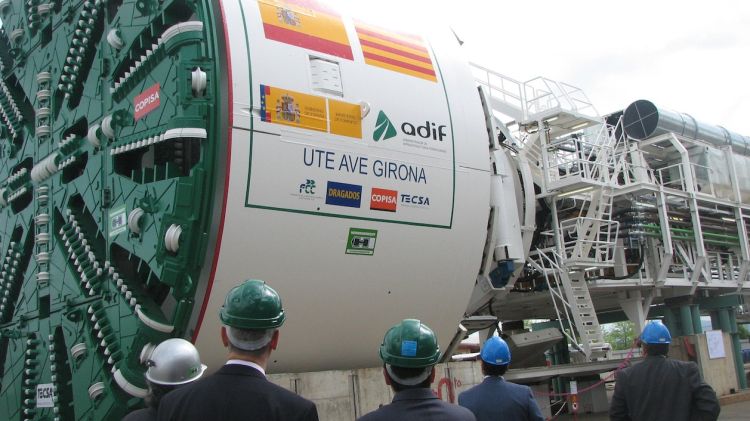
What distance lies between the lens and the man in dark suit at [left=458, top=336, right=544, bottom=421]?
454cm

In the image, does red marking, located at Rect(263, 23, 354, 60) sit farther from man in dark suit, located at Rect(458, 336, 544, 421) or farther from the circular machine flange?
man in dark suit, located at Rect(458, 336, 544, 421)

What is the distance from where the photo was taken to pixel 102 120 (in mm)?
8609

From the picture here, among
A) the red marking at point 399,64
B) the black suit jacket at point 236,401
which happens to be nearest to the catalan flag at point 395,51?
the red marking at point 399,64

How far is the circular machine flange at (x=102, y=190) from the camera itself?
7.31 metres

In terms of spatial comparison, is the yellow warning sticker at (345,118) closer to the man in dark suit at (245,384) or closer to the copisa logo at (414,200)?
the copisa logo at (414,200)

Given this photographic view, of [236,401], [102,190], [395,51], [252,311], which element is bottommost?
[236,401]

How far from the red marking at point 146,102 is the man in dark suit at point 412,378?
5267 mm

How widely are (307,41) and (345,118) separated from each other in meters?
0.96

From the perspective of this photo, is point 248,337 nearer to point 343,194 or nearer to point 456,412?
point 456,412

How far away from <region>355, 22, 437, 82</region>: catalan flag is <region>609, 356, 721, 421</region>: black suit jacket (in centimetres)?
491

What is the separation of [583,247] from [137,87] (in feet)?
24.4

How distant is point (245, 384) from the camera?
2912mm

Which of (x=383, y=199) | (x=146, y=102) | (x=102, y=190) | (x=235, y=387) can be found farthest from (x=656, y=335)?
(x=102, y=190)

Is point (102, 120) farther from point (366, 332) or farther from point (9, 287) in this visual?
point (366, 332)
